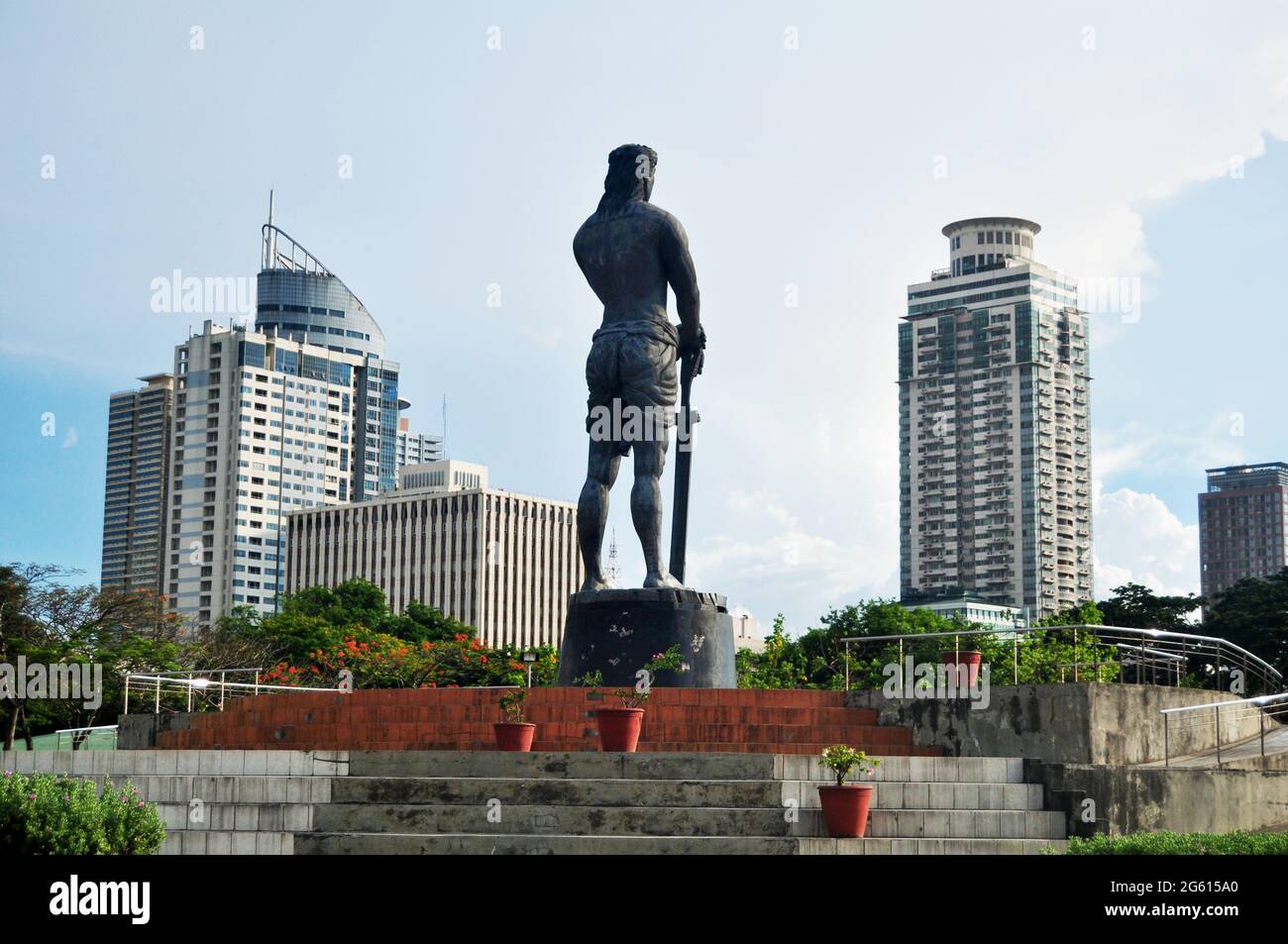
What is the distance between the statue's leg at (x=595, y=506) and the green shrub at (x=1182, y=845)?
267 inches

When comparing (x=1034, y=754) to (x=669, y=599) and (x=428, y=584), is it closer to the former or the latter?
(x=669, y=599)

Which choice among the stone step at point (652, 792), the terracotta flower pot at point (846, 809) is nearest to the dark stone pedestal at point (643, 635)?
the stone step at point (652, 792)

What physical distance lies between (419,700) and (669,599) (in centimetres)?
258

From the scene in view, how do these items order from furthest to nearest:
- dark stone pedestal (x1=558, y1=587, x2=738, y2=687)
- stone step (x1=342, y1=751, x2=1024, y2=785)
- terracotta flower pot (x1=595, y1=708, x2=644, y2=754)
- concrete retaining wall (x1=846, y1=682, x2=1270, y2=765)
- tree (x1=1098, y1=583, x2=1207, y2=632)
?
tree (x1=1098, y1=583, x2=1207, y2=632)
dark stone pedestal (x1=558, y1=587, x2=738, y2=687)
concrete retaining wall (x1=846, y1=682, x2=1270, y2=765)
terracotta flower pot (x1=595, y1=708, x2=644, y2=754)
stone step (x1=342, y1=751, x2=1024, y2=785)

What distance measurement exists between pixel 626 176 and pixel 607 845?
26.2 feet

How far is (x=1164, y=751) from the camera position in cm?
1463

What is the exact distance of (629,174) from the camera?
16.9 m

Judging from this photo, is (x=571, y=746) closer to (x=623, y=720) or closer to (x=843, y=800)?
(x=623, y=720)

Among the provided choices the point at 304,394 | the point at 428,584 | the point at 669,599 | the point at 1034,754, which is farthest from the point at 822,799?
the point at 304,394

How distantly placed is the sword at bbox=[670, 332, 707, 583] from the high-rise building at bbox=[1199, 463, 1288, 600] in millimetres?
142841

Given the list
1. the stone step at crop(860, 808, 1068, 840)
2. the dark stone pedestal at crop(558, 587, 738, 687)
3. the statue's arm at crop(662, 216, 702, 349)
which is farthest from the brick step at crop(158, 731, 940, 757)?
the statue's arm at crop(662, 216, 702, 349)

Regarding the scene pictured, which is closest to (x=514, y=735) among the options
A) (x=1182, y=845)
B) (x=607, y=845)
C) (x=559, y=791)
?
(x=559, y=791)

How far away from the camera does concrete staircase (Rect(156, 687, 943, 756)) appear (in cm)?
1412

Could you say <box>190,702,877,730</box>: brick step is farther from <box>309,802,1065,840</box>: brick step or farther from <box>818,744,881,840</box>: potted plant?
<box>818,744,881,840</box>: potted plant
